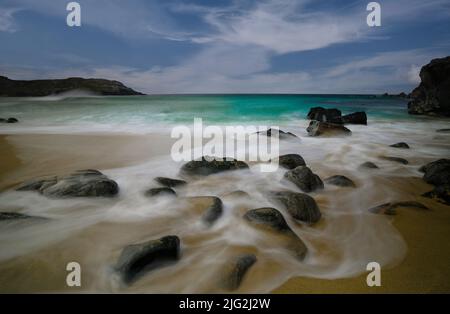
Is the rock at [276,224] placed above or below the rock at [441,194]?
below

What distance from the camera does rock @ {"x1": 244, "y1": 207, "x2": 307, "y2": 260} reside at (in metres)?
2.91

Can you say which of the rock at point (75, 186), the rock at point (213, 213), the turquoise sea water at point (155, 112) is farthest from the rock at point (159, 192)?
the turquoise sea water at point (155, 112)

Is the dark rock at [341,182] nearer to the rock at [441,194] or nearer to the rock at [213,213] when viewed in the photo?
the rock at [441,194]

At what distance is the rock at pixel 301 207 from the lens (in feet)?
11.7

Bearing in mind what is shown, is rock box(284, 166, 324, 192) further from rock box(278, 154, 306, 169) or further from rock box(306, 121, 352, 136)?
rock box(306, 121, 352, 136)

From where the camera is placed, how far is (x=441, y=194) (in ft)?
13.6

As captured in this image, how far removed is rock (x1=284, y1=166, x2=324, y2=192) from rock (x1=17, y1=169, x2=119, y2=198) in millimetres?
3079

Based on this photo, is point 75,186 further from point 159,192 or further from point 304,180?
point 304,180

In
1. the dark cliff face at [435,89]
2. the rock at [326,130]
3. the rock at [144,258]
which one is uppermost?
the dark cliff face at [435,89]

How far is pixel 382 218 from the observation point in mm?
3668

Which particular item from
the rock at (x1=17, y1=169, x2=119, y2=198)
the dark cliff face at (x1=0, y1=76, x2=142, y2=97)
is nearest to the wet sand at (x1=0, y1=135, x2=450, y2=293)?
the rock at (x1=17, y1=169, x2=119, y2=198)

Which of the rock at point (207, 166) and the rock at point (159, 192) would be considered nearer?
the rock at point (159, 192)

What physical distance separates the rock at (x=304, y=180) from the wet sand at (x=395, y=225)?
1.26 m
